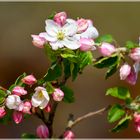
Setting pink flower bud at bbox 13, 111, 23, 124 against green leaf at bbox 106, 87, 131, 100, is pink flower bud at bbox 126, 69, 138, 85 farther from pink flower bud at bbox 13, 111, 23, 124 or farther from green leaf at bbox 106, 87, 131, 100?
pink flower bud at bbox 13, 111, 23, 124

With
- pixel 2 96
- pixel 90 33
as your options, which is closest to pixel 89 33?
pixel 90 33

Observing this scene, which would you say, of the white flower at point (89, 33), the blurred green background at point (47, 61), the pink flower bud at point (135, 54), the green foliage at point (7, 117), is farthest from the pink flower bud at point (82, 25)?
the blurred green background at point (47, 61)

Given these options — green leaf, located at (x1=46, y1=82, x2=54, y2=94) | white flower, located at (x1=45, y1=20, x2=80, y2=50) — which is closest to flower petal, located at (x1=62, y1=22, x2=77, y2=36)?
white flower, located at (x1=45, y1=20, x2=80, y2=50)

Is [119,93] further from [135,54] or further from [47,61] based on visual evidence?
[47,61]

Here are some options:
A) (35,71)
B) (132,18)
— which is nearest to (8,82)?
(35,71)

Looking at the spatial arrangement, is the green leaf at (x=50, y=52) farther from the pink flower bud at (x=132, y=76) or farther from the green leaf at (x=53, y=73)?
the pink flower bud at (x=132, y=76)

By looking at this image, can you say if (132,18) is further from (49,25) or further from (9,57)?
(49,25)
